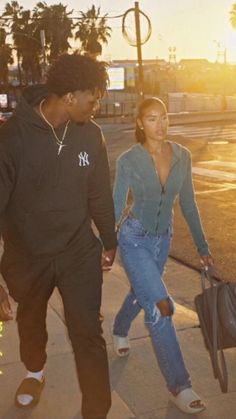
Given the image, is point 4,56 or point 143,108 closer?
point 143,108

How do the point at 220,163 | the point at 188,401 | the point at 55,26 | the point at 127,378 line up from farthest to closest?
the point at 55,26
the point at 220,163
the point at 127,378
the point at 188,401

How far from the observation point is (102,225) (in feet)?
12.0

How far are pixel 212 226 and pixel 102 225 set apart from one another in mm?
6502

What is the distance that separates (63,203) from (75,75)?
644mm

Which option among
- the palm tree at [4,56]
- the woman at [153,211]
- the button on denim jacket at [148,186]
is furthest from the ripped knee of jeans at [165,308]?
the palm tree at [4,56]

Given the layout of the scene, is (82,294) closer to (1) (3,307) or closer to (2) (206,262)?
(1) (3,307)

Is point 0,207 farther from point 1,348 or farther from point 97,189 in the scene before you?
point 1,348

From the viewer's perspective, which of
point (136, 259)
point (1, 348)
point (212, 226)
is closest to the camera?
point (136, 259)

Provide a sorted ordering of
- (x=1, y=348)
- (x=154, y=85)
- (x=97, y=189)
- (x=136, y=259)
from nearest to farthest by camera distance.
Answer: (x=97, y=189)
(x=136, y=259)
(x=1, y=348)
(x=154, y=85)

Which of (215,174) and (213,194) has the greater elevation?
(213,194)

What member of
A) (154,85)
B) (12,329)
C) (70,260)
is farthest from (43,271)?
(154,85)

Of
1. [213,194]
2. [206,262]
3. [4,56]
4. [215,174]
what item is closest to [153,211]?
[206,262]

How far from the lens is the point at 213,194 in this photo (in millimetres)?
12953

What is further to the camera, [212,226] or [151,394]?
[212,226]
